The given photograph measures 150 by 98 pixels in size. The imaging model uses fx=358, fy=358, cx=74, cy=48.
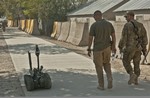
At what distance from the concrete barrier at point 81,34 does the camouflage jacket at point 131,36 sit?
15328 mm

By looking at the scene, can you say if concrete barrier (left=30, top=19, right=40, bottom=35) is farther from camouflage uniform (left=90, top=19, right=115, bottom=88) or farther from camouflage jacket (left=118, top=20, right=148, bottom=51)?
camouflage uniform (left=90, top=19, right=115, bottom=88)

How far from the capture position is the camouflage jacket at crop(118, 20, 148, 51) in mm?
8984

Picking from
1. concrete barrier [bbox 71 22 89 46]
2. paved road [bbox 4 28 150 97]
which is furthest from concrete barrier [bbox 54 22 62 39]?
paved road [bbox 4 28 150 97]

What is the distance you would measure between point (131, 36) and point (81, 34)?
15.7 m

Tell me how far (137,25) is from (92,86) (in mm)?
1955

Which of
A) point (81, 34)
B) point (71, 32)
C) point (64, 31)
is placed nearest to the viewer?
point (81, 34)

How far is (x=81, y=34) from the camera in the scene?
2466 cm

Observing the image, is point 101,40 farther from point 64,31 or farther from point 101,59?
point 64,31

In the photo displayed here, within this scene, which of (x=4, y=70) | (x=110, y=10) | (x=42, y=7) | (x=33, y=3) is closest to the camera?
(x=4, y=70)

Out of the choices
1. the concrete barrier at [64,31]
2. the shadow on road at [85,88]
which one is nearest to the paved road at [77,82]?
the shadow on road at [85,88]

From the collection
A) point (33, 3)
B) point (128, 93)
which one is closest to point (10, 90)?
point (128, 93)

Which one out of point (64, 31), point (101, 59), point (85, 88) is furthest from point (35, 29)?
point (101, 59)

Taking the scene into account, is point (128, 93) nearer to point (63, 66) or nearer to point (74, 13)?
point (63, 66)

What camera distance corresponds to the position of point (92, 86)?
30.7 ft
